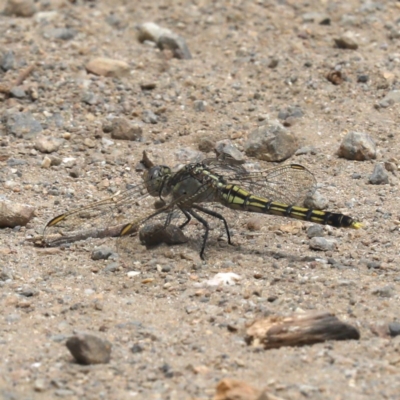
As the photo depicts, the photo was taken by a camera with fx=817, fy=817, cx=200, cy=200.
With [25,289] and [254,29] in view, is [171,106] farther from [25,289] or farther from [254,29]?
[25,289]

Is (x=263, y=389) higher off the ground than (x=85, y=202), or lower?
higher

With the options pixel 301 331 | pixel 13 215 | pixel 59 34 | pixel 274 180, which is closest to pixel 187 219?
pixel 274 180

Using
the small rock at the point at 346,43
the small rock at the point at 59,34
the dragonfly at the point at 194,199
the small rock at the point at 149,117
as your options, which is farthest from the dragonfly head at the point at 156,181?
the small rock at the point at 346,43

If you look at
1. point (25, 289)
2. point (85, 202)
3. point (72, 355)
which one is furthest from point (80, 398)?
point (85, 202)

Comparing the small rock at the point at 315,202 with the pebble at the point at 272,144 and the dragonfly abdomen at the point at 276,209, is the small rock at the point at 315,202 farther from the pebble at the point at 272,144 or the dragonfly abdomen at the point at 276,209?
the pebble at the point at 272,144

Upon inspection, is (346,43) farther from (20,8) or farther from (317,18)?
(20,8)

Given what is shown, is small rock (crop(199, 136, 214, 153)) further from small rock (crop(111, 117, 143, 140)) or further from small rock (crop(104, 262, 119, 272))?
small rock (crop(104, 262, 119, 272))
